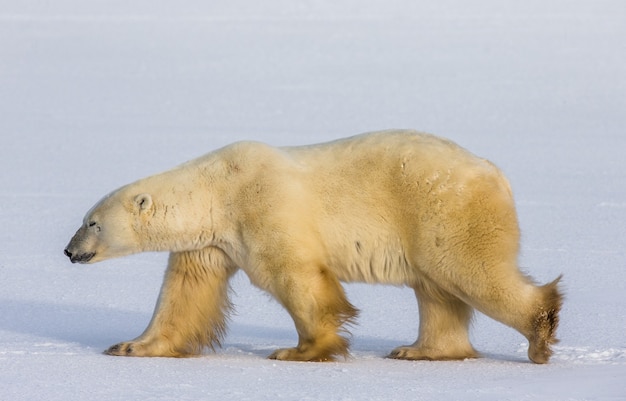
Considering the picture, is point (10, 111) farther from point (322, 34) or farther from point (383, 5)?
point (383, 5)

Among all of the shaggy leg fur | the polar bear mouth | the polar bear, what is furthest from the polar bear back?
the polar bear mouth

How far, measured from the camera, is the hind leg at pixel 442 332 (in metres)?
5.41

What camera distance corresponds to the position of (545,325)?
16.5ft

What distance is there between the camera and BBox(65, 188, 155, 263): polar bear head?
5.38m

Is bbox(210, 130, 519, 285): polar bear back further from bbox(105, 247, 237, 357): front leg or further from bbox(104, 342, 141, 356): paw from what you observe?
bbox(104, 342, 141, 356): paw

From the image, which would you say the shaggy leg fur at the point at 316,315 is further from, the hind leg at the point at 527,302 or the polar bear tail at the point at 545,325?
the polar bear tail at the point at 545,325

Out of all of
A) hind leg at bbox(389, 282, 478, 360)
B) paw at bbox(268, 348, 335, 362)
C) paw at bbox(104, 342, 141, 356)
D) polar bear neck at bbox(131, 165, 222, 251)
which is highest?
polar bear neck at bbox(131, 165, 222, 251)

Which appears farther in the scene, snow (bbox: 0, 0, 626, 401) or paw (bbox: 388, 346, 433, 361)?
paw (bbox: 388, 346, 433, 361)

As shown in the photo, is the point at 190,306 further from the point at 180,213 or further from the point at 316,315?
the point at 316,315

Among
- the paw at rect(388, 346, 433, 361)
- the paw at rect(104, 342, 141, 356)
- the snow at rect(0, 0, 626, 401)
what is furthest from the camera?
the paw at rect(388, 346, 433, 361)

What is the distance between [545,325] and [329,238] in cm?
98

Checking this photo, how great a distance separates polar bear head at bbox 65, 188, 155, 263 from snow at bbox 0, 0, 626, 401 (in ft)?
1.44

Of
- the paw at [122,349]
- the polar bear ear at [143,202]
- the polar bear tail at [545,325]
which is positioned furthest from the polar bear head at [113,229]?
the polar bear tail at [545,325]

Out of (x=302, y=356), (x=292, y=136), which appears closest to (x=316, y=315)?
(x=302, y=356)
